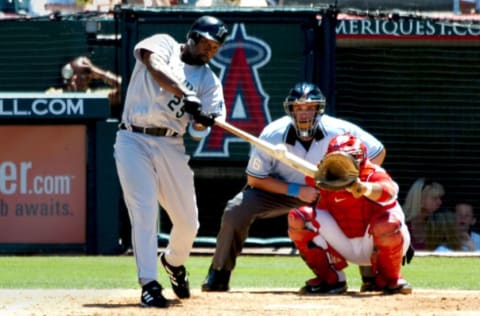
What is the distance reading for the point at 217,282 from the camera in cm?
841

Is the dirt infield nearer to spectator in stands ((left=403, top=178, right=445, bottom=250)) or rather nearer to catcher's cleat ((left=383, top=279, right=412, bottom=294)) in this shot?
catcher's cleat ((left=383, top=279, right=412, bottom=294))

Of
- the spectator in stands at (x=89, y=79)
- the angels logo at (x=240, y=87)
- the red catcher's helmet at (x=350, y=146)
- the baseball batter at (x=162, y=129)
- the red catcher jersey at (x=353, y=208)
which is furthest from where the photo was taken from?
the spectator in stands at (x=89, y=79)

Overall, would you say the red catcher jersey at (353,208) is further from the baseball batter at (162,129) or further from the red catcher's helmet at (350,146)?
the baseball batter at (162,129)

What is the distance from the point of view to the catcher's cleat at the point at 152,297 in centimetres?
707

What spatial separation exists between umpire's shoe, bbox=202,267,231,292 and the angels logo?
16.0ft

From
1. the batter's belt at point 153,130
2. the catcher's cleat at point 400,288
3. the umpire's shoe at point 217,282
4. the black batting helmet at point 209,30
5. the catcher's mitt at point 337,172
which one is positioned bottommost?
the umpire's shoe at point 217,282

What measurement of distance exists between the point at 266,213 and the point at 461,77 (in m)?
5.99

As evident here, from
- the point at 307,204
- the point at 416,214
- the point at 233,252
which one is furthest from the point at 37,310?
the point at 416,214

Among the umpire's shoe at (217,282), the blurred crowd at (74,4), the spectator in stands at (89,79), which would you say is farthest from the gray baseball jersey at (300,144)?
the blurred crowd at (74,4)

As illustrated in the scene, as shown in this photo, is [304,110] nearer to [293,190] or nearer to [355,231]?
[293,190]

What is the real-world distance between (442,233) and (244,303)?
624 cm

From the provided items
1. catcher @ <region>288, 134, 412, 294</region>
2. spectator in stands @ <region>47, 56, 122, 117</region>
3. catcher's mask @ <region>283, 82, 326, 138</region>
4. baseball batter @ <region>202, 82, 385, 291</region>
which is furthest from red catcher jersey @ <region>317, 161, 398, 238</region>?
spectator in stands @ <region>47, 56, 122, 117</region>

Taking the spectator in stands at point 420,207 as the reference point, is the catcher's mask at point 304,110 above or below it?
above

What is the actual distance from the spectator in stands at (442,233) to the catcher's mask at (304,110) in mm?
4943
